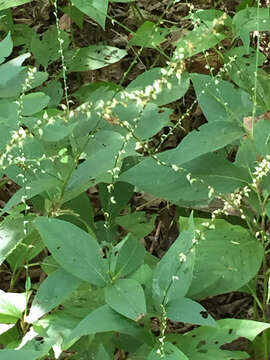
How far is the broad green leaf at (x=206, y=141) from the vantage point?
151cm

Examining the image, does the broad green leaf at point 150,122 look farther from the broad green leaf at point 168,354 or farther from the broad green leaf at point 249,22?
the broad green leaf at point 168,354

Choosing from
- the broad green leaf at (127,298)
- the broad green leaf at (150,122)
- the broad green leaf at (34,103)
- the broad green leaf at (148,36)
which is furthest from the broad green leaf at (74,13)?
the broad green leaf at (127,298)

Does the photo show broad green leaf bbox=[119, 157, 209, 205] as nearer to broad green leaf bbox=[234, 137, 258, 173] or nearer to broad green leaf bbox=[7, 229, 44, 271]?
broad green leaf bbox=[234, 137, 258, 173]

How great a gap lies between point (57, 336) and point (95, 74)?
5.13 feet

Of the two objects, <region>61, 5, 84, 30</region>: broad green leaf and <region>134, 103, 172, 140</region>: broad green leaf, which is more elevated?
<region>61, 5, 84, 30</region>: broad green leaf

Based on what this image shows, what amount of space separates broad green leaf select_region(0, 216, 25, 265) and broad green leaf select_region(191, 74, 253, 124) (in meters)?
0.54

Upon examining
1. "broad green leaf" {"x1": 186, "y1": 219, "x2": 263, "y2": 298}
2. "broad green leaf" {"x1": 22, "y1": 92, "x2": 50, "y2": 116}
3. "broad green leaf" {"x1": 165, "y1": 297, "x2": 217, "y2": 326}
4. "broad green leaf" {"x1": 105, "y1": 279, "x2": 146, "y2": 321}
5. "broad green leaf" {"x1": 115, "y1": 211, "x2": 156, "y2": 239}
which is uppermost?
"broad green leaf" {"x1": 22, "y1": 92, "x2": 50, "y2": 116}

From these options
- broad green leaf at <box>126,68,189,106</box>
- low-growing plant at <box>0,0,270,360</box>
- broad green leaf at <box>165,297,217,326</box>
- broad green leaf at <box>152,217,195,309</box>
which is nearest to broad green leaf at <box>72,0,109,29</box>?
low-growing plant at <box>0,0,270,360</box>

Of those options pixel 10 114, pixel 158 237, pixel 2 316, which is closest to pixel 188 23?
pixel 158 237

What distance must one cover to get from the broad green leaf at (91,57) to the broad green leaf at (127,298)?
46.4 inches

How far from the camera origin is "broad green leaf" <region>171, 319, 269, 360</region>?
4.57ft

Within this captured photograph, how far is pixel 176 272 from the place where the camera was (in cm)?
140

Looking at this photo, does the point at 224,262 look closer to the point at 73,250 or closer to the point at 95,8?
the point at 73,250

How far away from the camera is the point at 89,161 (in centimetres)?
158
